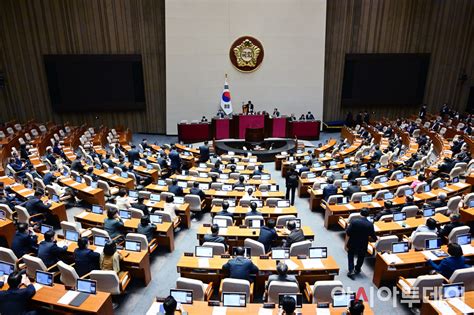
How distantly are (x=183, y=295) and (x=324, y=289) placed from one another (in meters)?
2.36

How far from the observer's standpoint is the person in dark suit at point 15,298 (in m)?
5.39

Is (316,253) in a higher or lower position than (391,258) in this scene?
higher

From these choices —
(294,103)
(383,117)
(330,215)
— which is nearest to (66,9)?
(294,103)

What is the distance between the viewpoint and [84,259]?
6.64 metres

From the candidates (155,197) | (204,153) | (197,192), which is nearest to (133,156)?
(204,153)

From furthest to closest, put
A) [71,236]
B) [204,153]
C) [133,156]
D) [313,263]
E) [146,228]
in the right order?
[204,153], [133,156], [146,228], [71,236], [313,263]

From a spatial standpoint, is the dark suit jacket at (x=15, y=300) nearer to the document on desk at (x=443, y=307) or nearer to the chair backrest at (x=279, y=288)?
A: the chair backrest at (x=279, y=288)

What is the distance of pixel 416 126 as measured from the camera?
67.3 feet

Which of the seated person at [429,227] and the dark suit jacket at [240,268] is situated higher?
the seated person at [429,227]

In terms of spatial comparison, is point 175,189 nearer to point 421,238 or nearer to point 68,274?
point 68,274

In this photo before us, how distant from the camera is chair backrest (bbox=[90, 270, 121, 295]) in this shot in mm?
6137

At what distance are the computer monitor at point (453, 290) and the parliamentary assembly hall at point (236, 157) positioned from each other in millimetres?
23

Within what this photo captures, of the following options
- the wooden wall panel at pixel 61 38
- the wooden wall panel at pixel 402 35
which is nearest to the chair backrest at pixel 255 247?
the wooden wall panel at pixel 61 38

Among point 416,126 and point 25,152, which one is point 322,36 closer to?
point 416,126
